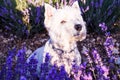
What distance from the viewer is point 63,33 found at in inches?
152

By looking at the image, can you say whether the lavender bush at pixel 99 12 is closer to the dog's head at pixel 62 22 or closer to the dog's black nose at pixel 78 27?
the dog's head at pixel 62 22

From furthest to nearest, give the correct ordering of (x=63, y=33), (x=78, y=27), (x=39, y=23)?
(x=39, y=23) → (x=63, y=33) → (x=78, y=27)

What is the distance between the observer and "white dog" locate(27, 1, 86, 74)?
150 inches

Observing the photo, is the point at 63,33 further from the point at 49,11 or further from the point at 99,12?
the point at 99,12

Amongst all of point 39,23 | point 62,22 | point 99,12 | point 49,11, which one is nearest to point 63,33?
point 62,22

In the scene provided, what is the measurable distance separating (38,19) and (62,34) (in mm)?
1334

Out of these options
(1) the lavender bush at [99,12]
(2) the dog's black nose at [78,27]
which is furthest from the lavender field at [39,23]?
(2) the dog's black nose at [78,27]

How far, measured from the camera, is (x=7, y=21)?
5.43 m

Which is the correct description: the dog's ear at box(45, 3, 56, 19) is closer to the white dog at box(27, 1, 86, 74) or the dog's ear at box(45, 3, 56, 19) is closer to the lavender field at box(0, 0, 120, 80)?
the white dog at box(27, 1, 86, 74)

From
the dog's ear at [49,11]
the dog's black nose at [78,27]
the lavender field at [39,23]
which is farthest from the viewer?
the lavender field at [39,23]

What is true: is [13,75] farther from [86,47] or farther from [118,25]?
[118,25]

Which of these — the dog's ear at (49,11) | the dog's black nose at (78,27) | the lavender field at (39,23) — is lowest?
the dog's black nose at (78,27)

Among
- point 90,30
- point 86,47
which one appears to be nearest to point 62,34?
point 86,47

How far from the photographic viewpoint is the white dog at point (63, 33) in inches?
150
